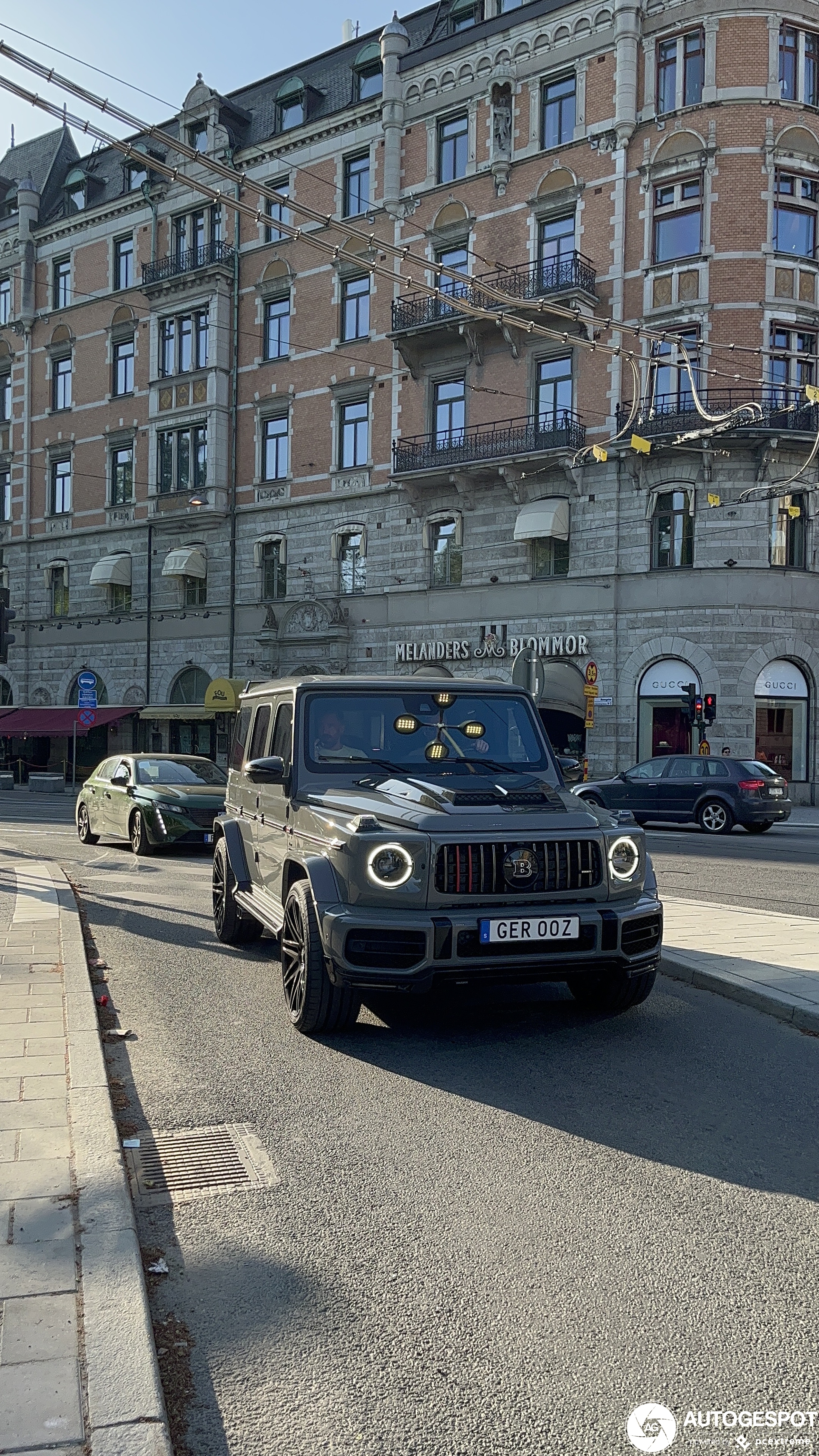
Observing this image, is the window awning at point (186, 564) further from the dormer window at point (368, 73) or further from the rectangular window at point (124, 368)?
the dormer window at point (368, 73)

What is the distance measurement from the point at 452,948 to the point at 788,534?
25539 mm

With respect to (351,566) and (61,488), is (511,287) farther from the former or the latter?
(61,488)

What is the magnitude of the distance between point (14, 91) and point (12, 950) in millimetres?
6687

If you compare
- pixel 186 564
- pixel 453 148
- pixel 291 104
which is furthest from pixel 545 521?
pixel 291 104

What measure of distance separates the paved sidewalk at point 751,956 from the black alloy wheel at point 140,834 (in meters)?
7.54

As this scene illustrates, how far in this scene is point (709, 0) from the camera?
91.8ft

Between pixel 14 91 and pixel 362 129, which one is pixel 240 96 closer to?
pixel 362 129

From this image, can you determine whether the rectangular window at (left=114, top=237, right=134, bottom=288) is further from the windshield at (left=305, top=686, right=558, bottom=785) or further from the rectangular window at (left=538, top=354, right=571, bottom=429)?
the windshield at (left=305, top=686, right=558, bottom=785)

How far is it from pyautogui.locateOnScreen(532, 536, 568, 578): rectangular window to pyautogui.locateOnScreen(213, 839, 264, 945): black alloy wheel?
23.0 m

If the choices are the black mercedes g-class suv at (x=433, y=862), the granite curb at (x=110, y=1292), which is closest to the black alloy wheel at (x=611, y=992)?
the black mercedes g-class suv at (x=433, y=862)

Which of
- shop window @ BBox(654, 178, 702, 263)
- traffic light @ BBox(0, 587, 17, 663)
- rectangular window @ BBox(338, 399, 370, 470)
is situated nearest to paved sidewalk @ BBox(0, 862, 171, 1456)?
traffic light @ BBox(0, 587, 17, 663)

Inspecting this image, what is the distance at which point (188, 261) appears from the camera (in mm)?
38625

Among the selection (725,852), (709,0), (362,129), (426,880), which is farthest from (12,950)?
(362,129)

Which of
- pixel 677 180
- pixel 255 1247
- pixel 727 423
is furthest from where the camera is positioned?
pixel 677 180
